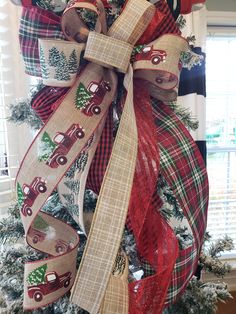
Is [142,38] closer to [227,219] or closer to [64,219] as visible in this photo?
[64,219]

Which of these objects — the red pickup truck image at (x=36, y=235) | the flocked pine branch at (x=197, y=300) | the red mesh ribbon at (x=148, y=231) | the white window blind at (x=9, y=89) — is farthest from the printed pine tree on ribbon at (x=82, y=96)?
the white window blind at (x=9, y=89)

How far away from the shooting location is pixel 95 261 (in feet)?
1.47

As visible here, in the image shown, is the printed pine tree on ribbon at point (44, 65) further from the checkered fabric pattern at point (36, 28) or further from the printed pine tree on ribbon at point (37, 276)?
the printed pine tree on ribbon at point (37, 276)

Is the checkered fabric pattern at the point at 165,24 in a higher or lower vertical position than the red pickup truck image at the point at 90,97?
higher

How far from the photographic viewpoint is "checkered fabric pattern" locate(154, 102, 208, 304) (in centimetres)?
56

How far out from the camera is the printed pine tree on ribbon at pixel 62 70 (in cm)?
53

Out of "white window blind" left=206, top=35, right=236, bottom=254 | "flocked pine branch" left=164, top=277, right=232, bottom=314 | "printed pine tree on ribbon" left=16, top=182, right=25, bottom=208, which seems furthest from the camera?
"white window blind" left=206, top=35, right=236, bottom=254

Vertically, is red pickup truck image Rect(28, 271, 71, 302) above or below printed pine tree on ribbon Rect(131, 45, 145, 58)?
below

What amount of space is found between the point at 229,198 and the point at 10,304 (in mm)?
1500

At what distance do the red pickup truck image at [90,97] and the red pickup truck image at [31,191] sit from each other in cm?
16

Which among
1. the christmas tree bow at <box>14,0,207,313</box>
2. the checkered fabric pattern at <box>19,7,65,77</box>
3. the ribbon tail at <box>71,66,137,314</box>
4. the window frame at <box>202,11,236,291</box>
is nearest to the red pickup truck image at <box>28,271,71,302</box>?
the christmas tree bow at <box>14,0,207,313</box>

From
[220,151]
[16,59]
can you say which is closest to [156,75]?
[16,59]

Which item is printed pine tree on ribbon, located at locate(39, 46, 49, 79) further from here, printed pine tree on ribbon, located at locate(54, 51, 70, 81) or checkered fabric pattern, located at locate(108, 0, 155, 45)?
checkered fabric pattern, located at locate(108, 0, 155, 45)

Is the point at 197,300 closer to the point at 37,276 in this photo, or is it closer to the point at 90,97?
the point at 37,276
